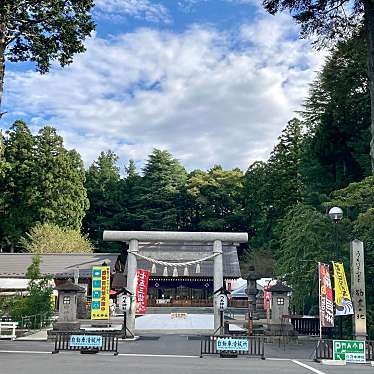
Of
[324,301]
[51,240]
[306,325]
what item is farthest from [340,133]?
[51,240]

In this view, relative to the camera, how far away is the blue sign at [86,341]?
1332cm

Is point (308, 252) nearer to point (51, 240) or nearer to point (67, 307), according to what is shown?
point (67, 307)

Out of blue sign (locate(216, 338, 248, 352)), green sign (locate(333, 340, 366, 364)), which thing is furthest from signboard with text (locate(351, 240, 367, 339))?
blue sign (locate(216, 338, 248, 352))

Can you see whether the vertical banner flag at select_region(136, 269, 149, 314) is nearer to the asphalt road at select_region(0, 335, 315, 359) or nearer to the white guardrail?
the asphalt road at select_region(0, 335, 315, 359)


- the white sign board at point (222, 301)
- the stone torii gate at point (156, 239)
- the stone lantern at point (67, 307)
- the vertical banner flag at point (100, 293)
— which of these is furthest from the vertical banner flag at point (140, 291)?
the white sign board at point (222, 301)

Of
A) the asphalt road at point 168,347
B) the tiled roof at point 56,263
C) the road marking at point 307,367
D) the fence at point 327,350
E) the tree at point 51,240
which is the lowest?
the asphalt road at point 168,347

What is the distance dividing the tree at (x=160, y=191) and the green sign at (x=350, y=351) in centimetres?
4156

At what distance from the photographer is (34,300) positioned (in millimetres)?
22000

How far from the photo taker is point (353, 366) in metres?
11.8

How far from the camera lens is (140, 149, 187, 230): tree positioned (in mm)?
53750

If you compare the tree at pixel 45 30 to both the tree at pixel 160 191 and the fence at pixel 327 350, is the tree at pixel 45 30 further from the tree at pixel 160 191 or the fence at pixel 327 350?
the tree at pixel 160 191

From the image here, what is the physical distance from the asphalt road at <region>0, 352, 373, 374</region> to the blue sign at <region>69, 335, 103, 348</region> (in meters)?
0.42

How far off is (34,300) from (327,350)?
14.8m

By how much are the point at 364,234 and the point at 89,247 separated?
31.2 m
